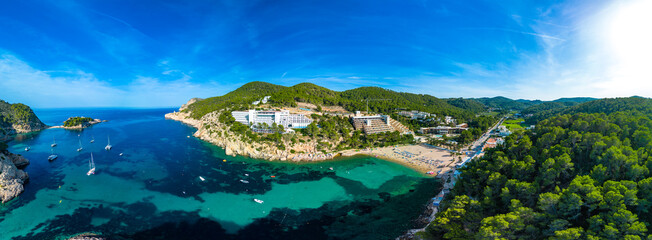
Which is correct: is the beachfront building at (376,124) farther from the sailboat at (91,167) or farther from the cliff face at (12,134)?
the cliff face at (12,134)

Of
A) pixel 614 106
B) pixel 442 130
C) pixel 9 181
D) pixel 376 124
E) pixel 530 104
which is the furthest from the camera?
pixel 530 104

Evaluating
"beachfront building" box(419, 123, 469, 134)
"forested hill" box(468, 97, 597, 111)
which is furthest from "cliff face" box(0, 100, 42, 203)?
"forested hill" box(468, 97, 597, 111)

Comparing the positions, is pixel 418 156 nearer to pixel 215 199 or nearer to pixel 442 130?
pixel 442 130

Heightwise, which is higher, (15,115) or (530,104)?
(530,104)

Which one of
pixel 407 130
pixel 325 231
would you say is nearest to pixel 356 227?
pixel 325 231

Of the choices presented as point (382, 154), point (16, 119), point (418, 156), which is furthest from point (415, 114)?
point (16, 119)

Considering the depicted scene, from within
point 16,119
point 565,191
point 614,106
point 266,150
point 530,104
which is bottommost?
point 266,150

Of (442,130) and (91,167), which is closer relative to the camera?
(91,167)

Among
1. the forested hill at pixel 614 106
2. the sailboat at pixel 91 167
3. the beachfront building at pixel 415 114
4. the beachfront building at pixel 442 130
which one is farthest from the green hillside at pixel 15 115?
the forested hill at pixel 614 106
